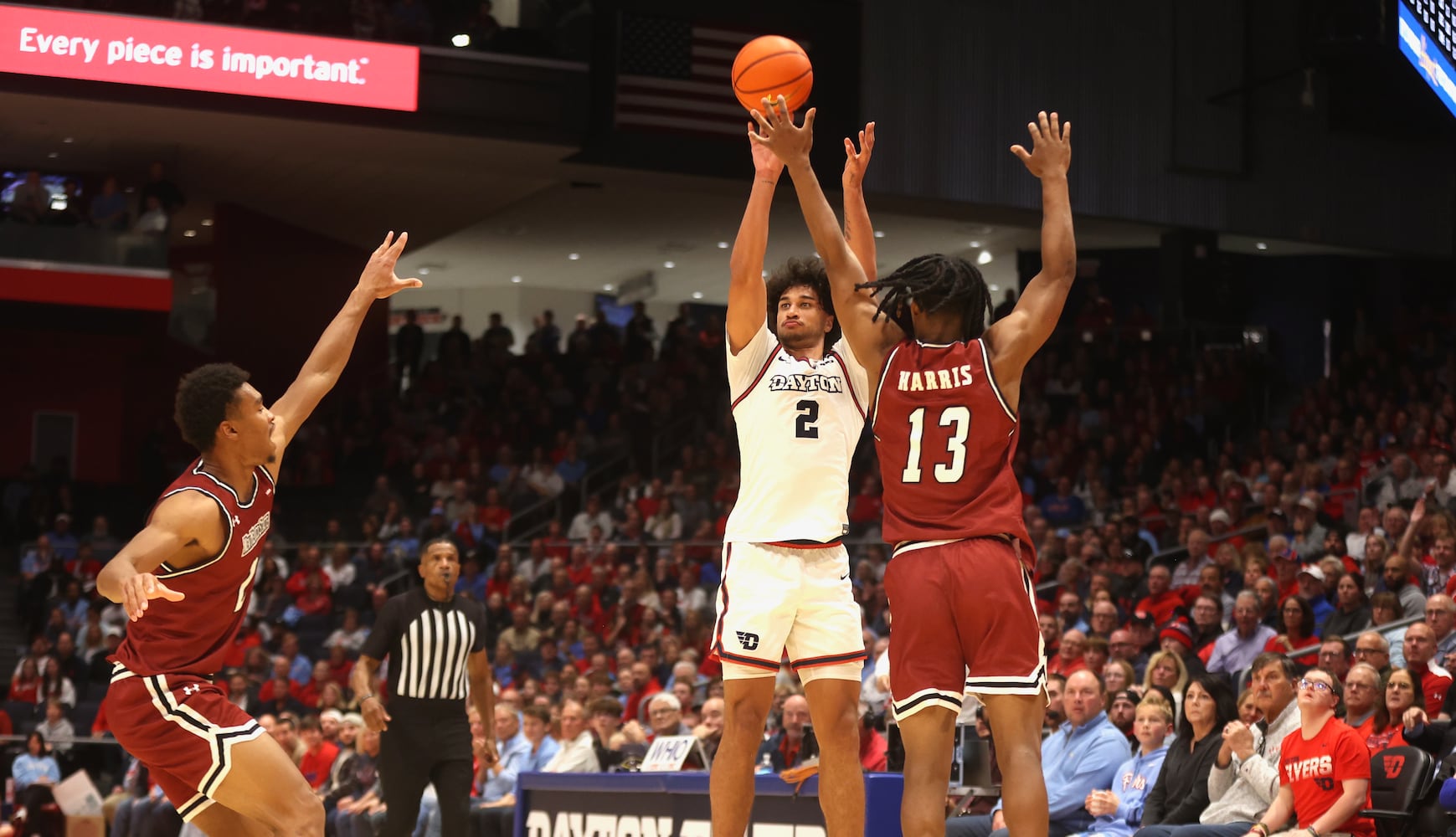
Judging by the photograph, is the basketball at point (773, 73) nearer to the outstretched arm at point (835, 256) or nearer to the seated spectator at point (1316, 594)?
the outstretched arm at point (835, 256)

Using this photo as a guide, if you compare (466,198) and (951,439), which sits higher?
(466,198)

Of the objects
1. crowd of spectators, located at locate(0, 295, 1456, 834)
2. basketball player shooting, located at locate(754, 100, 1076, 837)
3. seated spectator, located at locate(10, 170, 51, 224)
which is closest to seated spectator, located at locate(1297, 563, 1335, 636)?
crowd of spectators, located at locate(0, 295, 1456, 834)

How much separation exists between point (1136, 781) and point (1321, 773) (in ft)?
4.68

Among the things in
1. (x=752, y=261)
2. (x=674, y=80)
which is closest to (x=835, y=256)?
(x=752, y=261)

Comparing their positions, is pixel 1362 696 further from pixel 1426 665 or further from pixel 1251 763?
pixel 1426 665

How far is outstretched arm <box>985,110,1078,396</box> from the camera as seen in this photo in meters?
5.12

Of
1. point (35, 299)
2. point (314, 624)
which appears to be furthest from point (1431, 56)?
point (35, 299)

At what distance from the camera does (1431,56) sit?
12930 mm

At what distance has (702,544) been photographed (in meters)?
17.8

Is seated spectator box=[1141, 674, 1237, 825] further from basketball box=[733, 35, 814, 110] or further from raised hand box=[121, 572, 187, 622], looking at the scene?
raised hand box=[121, 572, 187, 622]

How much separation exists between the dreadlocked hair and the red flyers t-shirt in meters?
3.72

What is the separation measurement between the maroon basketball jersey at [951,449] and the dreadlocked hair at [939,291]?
0.14 metres

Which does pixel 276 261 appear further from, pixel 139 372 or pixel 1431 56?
pixel 1431 56

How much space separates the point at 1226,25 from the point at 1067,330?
461 centimetres
